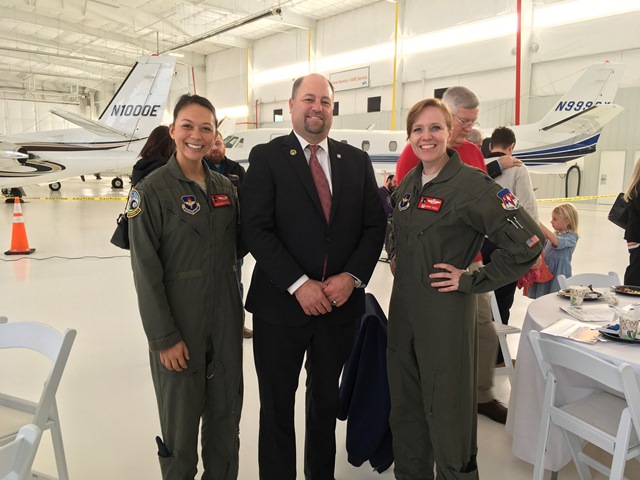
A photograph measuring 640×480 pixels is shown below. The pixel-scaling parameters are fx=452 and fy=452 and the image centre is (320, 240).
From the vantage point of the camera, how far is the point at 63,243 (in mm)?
8156

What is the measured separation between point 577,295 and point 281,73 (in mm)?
21884

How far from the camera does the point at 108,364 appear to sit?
3578 mm

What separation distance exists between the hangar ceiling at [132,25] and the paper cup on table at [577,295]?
1335 cm

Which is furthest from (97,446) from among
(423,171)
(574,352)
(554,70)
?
(554,70)

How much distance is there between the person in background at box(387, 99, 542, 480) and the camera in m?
1.80

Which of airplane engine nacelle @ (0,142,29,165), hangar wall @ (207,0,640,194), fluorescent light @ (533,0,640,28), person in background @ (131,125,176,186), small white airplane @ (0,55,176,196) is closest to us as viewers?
person in background @ (131,125,176,186)

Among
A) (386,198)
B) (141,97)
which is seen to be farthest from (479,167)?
(141,97)

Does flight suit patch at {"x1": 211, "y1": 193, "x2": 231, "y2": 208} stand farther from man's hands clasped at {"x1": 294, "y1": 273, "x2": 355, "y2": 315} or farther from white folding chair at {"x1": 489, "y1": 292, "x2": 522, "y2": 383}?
white folding chair at {"x1": 489, "y1": 292, "x2": 522, "y2": 383}

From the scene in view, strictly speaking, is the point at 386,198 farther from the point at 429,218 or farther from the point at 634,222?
the point at 429,218

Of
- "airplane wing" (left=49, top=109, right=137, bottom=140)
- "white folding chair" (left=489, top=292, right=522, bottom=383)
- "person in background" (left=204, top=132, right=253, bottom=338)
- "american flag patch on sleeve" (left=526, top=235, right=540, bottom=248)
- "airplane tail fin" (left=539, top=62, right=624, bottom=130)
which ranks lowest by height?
"white folding chair" (left=489, top=292, right=522, bottom=383)

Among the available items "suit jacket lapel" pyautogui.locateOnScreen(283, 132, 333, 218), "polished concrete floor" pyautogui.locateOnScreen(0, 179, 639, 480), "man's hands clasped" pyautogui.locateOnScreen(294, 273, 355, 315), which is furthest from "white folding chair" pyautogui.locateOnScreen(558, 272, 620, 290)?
"suit jacket lapel" pyautogui.locateOnScreen(283, 132, 333, 218)

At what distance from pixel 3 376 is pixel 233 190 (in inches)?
103

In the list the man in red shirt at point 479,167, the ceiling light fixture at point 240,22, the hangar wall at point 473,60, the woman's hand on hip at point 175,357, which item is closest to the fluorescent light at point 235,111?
the hangar wall at point 473,60

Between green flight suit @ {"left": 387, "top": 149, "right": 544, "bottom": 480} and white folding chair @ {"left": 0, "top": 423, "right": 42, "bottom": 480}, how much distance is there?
53.8 inches
